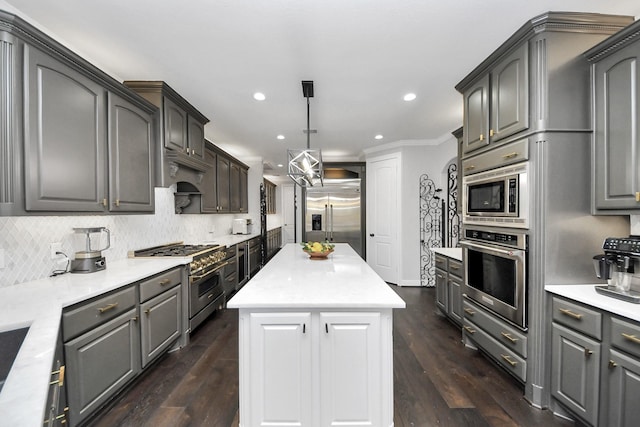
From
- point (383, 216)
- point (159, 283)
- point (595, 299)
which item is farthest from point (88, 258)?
point (383, 216)

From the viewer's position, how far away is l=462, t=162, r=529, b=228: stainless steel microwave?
1903mm

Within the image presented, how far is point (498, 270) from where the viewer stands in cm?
215

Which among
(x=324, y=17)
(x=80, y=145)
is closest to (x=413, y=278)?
(x=324, y=17)

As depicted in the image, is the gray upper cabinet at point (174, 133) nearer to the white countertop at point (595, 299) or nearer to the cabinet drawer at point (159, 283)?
the cabinet drawer at point (159, 283)

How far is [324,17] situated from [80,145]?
5.97 ft

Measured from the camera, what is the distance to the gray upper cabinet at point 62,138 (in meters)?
1.51

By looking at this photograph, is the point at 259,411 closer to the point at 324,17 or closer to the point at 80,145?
the point at 80,145

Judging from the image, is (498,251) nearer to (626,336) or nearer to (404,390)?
(626,336)

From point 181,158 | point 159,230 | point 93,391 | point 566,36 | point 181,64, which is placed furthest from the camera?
point 159,230

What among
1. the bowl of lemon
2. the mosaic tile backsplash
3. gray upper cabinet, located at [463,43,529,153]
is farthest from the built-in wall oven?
the mosaic tile backsplash

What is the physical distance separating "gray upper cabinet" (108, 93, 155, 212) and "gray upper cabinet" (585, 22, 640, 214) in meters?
3.35

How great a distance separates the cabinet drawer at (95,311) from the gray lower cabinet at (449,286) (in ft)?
9.97

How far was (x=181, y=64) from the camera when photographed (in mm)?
2299

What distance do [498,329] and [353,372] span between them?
1362 mm
